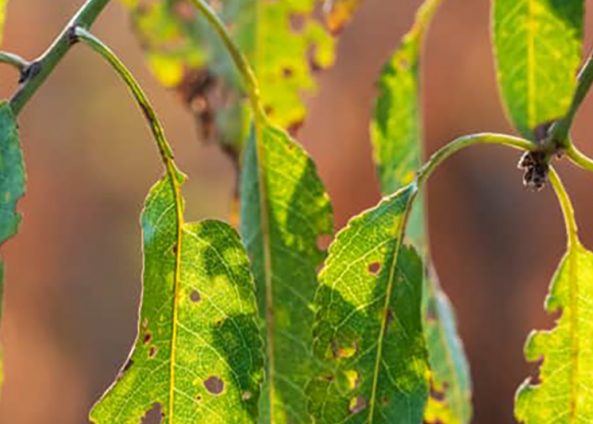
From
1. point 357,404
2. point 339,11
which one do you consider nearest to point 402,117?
point 339,11

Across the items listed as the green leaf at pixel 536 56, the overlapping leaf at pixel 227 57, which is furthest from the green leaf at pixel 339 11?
the green leaf at pixel 536 56

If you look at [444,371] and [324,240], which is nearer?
[444,371]

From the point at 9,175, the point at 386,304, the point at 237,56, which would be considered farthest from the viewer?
the point at 237,56

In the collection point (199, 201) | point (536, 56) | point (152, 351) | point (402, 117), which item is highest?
point (199, 201)

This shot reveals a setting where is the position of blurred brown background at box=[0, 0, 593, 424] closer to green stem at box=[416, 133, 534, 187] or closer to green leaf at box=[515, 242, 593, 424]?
green leaf at box=[515, 242, 593, 424]

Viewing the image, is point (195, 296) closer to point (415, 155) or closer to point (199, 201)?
point (415, 155)

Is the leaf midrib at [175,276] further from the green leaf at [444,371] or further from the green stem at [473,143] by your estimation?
the green leaf at [444,371]

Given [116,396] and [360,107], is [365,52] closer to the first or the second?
[360,107]

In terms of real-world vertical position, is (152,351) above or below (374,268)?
below
